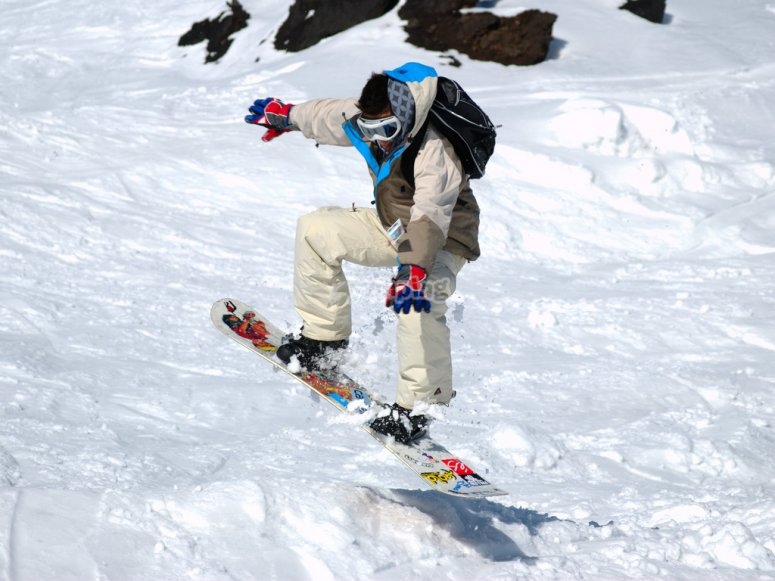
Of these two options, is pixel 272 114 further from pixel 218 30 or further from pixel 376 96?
pixel 218 30

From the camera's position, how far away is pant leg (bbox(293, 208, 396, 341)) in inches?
181

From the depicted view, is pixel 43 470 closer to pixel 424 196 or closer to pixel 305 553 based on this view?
pixel 305 553

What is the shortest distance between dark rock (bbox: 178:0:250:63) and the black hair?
1439 cm

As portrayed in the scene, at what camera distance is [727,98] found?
45.9 feet

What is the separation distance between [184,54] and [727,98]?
10.7 metres

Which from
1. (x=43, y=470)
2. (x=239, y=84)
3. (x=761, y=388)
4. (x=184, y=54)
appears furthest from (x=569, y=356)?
(x=184, y=54)

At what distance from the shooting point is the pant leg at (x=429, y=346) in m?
4.44

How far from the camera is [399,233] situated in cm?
444

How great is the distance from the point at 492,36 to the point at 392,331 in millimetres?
8580

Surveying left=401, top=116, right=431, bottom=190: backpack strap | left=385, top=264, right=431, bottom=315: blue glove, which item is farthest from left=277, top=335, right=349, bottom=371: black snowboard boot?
left=401, top=116, right=431, bottom=190: backpack strap

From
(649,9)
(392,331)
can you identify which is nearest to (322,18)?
(649,9)

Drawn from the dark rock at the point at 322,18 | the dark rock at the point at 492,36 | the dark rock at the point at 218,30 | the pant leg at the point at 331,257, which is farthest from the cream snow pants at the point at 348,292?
the dark rock at the point at 218,30

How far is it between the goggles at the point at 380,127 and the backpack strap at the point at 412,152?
112 millimetres

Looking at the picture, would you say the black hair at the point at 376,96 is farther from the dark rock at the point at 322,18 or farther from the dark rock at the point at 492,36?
the dark rock at the point at 322,18
